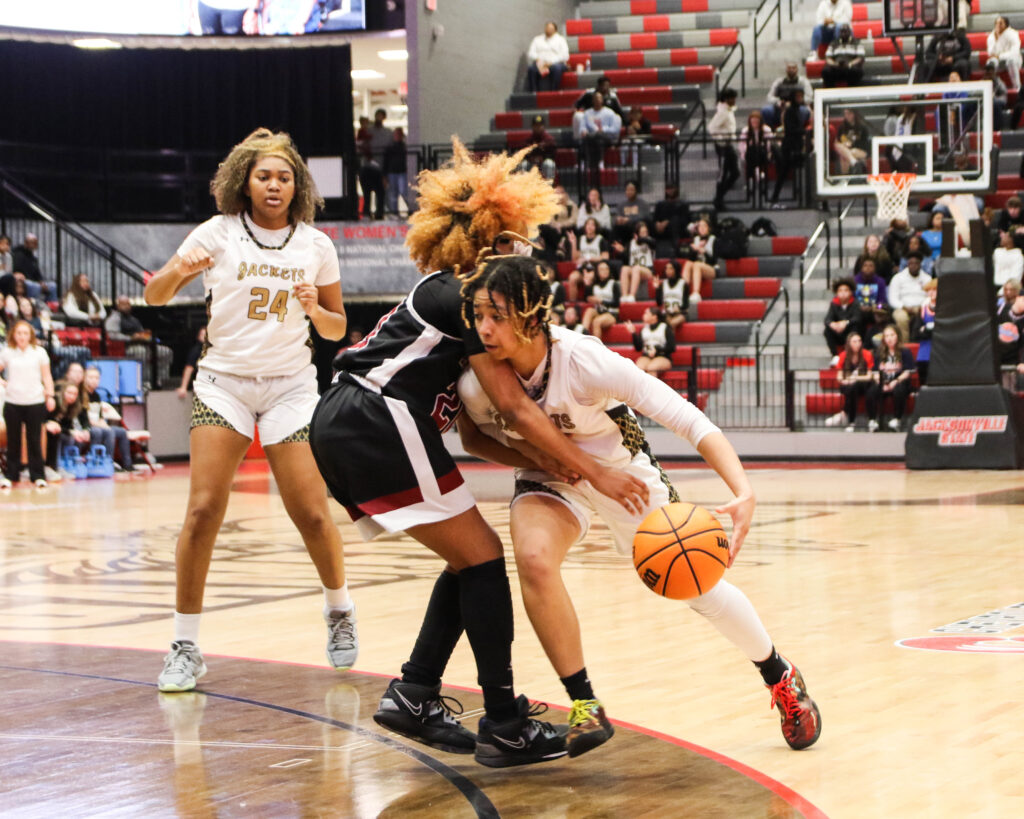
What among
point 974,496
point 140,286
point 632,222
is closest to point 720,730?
point 974,496

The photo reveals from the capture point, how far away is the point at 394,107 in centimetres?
2928

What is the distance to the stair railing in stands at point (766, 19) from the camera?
2427 cm

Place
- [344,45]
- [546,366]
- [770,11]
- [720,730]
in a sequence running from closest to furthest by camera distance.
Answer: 1. [546,366]
2. [720,730]
3. [344,45]
4. [770,11]

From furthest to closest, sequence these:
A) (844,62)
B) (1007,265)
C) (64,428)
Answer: (844,62) < (1007,265) < (64,428)

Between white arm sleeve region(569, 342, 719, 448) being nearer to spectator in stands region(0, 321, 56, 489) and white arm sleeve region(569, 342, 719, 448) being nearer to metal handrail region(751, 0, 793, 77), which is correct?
spectator in stands region(0, 321, 56, 489)

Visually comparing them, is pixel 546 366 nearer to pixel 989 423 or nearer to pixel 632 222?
pixel 989 423

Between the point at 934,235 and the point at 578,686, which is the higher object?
the point at 934,235

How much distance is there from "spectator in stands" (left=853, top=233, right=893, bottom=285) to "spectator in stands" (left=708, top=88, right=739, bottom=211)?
3301 mm

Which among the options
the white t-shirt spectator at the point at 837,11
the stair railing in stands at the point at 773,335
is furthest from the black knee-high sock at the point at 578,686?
the white t-shirt spectator at the point at 837,11

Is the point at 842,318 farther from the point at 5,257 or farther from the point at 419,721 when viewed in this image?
the point at 419,721

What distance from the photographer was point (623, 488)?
13.4 ft

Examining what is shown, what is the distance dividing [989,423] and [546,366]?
38.9 feet

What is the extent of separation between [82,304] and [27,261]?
88 centimetres

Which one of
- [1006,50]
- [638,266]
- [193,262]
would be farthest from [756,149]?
[193,262]
